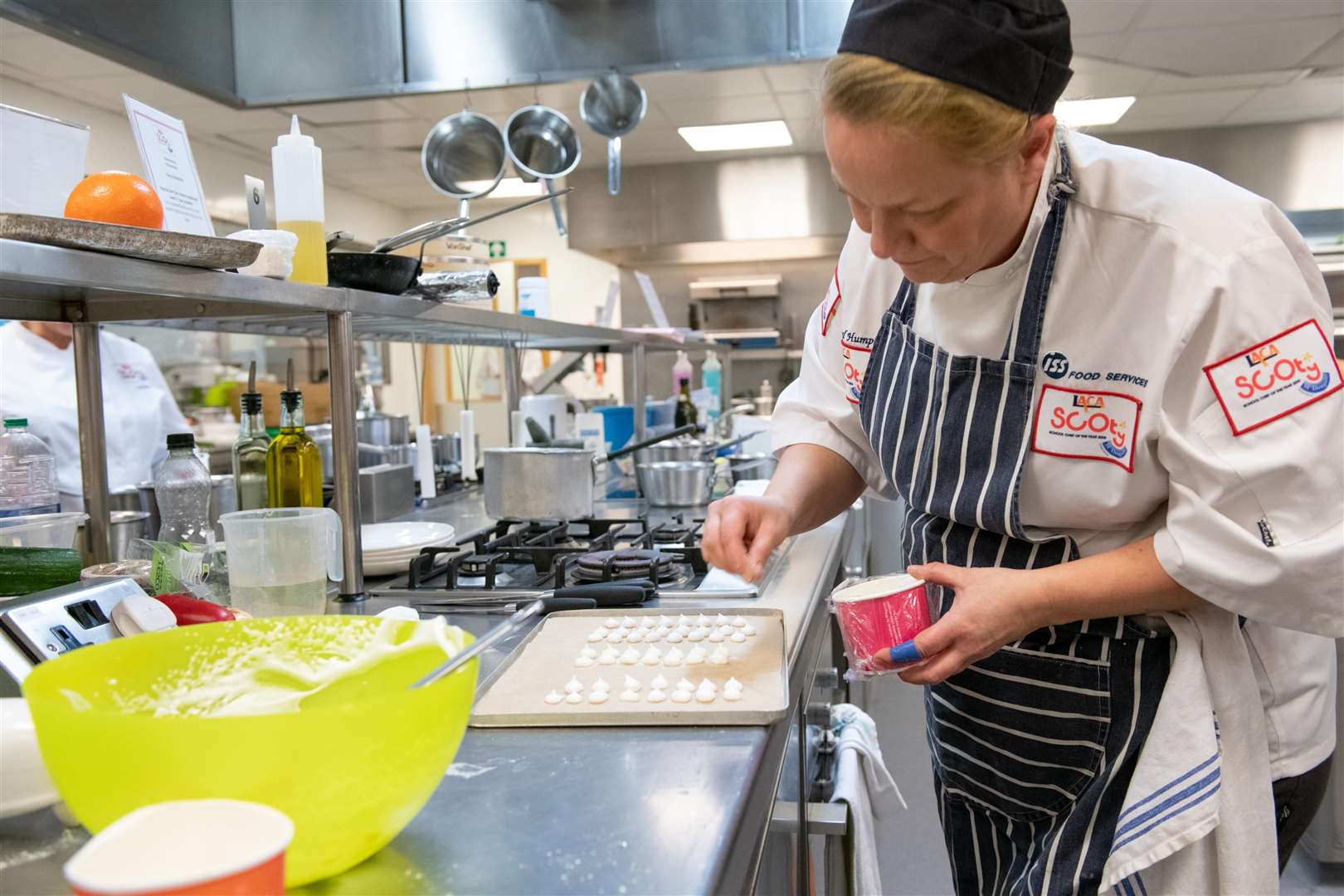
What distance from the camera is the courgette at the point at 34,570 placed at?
113 centimetres

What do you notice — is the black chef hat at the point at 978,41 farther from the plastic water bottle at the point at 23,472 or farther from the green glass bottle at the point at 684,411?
the green glass bottle at the point at 684,411

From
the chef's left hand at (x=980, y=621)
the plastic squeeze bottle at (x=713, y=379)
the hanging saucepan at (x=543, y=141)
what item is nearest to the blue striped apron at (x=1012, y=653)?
the chef's left hand at (x=980, y=621)

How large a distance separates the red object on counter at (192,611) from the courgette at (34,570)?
5.6 inches

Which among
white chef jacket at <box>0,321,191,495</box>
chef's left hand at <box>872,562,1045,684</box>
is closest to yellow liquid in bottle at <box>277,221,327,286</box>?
chef's left hand at <box>872,562,1045,684</box>

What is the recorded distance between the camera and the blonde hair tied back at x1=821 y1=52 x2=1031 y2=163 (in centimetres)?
92

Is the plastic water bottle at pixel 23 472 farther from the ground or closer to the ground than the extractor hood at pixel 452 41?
closer to the ground

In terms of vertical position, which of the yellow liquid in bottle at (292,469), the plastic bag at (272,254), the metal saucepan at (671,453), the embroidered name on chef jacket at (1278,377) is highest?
the plastic bag at (272,254)

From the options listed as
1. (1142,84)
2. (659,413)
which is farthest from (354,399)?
(1142,84)

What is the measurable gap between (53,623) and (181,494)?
696 mm

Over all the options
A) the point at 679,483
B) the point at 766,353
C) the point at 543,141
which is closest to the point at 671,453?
the point at 679,483

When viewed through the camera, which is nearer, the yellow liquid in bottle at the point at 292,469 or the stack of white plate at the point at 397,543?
the yellow liquid in bottle at the point at 292,469

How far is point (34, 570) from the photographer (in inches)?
45.1

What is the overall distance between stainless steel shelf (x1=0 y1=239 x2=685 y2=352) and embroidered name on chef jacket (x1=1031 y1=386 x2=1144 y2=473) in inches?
37.1

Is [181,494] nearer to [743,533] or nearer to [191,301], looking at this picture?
[191,301]
